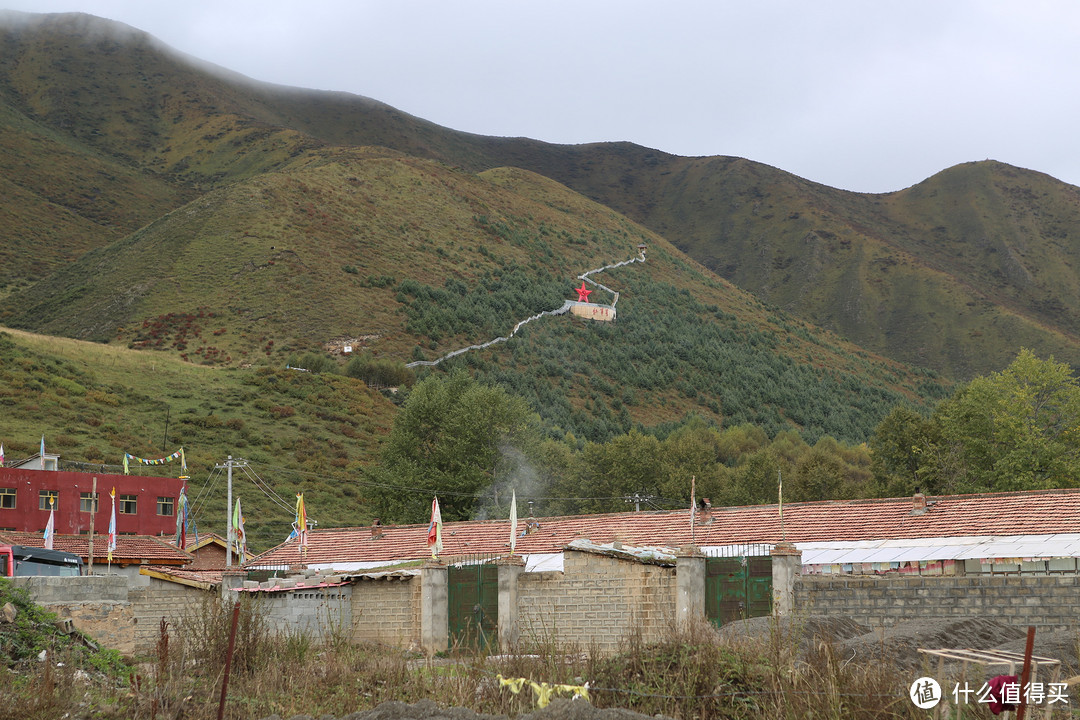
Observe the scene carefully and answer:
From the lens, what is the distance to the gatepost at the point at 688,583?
1942 cm

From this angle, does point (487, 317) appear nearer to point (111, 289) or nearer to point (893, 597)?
point (111, 289)

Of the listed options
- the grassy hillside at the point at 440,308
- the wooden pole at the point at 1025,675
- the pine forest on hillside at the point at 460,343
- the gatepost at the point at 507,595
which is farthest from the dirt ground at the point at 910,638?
the grassy hillside at the point at 440,308

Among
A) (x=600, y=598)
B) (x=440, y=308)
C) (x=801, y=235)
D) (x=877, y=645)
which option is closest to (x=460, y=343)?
(x=440, y=308)

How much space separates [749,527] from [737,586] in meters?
5.90

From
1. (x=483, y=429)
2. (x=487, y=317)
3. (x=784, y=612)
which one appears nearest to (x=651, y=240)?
(x=487, y=317)

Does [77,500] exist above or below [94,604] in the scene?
above

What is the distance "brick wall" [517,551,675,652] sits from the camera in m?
19.6

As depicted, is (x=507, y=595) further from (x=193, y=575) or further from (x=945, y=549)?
(x=945, y=549)

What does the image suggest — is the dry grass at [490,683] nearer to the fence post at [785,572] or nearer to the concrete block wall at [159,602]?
the fence post at [785,572]

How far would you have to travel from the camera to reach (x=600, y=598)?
19953 millimetres

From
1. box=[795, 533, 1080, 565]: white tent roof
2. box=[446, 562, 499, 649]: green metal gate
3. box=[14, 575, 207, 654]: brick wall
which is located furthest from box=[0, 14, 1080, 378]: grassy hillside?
box=[795, 533, 1080, 565]: white tent roof

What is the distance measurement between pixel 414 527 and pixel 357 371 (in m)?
44.3

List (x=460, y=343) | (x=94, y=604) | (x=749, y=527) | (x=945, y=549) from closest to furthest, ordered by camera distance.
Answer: (x=94, y=604) < (x=945, y=549) < (x=749, y=527) < (x=460, y=343)

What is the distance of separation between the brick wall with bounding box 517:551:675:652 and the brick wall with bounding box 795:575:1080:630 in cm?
270
